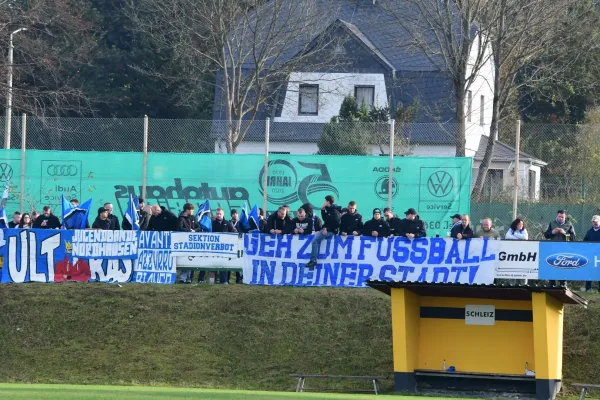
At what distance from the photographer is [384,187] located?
91.8ft

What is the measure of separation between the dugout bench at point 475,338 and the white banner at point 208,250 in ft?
16.6

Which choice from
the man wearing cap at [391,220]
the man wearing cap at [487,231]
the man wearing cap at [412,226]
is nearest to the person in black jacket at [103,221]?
Result: the man wearing cap at [391,220]

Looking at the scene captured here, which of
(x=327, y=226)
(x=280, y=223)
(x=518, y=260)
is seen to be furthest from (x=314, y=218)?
(x=518, y=260)

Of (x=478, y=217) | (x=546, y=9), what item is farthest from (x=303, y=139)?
(x=478, y=217)

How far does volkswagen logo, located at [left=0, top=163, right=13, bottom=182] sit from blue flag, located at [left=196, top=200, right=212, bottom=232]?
4.70m

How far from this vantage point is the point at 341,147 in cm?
2919

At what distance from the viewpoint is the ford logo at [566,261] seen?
2398cm

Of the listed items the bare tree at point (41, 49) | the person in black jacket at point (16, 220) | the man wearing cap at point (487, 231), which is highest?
the bare tree at point (41, 49)

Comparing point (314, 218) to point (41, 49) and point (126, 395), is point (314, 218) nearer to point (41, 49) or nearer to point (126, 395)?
point (126, 395)

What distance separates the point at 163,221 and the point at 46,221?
263cm

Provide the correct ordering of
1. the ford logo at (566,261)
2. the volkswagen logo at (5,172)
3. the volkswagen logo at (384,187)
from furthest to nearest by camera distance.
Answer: the volkswagen logo at (5,172)
the volkswagen logo at (384,187)
the ford logo at (566,261)

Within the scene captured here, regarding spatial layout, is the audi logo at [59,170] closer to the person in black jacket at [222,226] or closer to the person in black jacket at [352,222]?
the person in black jacket at [222,226]

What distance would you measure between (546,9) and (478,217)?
819 centimetres

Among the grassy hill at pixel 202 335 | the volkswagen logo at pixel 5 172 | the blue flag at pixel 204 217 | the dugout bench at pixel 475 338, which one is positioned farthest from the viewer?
the volkswagen logo at pixel 5 172
